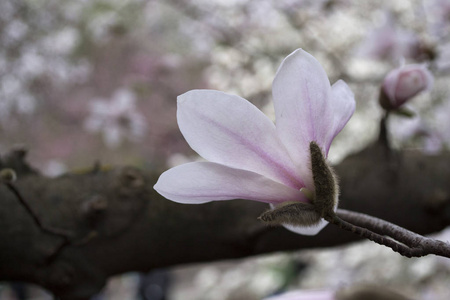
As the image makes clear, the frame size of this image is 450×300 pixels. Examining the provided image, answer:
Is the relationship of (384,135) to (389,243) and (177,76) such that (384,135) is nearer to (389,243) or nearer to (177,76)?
(389,243)

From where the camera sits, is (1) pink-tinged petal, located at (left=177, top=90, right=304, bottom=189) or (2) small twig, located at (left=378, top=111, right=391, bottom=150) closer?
(1) pink-tinged petal, located at (left=177, top=90, right=304, bottom=189)

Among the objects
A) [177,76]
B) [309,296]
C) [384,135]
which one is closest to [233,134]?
[309,296]

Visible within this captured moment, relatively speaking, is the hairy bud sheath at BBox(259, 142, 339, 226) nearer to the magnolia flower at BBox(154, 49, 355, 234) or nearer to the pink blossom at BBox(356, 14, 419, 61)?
the magnolia flower at BBox(154, 49, 355, 234)

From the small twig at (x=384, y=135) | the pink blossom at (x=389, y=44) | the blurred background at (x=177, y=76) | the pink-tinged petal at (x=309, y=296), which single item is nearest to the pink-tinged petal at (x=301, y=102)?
the pink-tinged petal at (x=309, y=296)

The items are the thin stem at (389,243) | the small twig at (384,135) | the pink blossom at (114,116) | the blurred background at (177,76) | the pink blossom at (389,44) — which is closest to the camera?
the thin stem at (389,243)

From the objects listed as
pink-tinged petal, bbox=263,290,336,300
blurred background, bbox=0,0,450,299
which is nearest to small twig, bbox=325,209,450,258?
pink-tinged petal, bbox=263,290,336,300

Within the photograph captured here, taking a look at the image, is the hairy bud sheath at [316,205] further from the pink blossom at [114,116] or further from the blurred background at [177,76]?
the pink blossom at [114,116]
